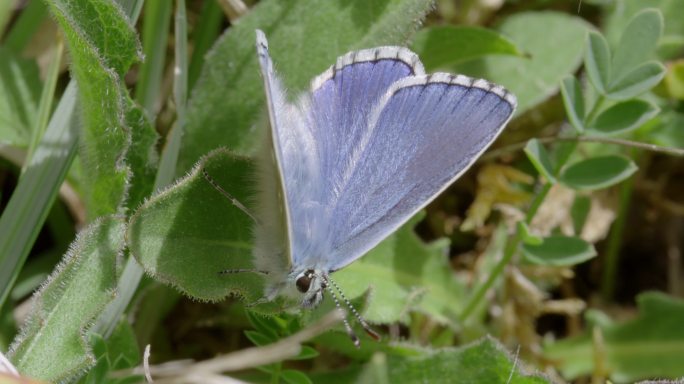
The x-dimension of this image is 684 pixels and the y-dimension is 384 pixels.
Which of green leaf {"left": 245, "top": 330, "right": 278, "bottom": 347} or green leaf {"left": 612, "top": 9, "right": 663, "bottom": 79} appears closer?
green leaf {"left": 245, "top": 330, "right": 278, "bottom": 347}

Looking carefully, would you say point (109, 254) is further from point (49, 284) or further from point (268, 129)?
point (268, 129)

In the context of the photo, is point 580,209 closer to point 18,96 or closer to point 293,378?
point 293,378

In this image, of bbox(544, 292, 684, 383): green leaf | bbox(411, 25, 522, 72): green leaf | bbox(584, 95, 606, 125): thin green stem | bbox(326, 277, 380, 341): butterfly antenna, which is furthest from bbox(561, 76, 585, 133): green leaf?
bbox(544, 292, 684, 383): green leaf

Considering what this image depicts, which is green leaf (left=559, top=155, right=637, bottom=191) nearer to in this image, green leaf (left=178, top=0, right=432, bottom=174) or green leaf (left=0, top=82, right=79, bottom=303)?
green leaf (left=178, top=0, right=432, bottom=174)

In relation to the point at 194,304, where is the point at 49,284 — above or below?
above

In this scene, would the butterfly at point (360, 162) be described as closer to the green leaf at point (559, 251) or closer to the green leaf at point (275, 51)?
the green leaf at point (275, 51)

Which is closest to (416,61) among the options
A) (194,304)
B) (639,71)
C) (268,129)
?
(268,129)

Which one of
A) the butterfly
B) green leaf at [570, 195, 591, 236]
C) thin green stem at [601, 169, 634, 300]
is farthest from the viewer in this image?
thin green stem at [601, 169, 634, 300]

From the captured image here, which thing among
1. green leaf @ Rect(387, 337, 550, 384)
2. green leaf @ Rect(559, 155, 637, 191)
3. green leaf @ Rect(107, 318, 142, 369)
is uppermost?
green leaf @ Rect(107, 318, 142, 369)
